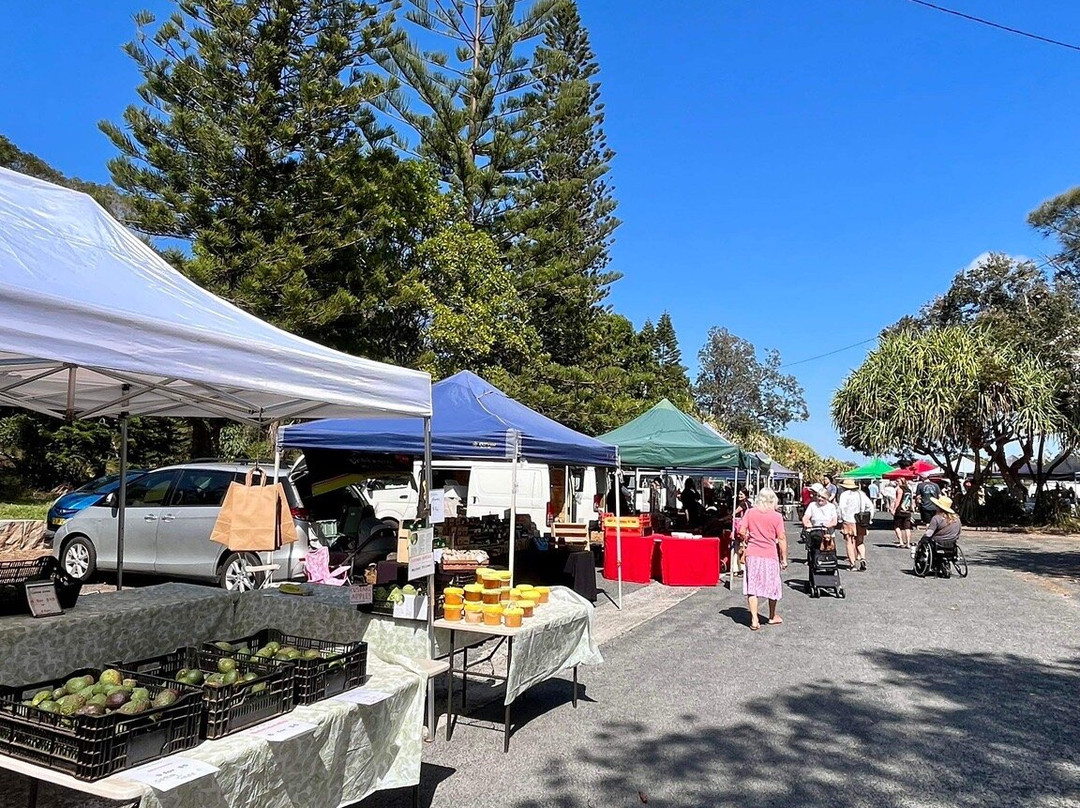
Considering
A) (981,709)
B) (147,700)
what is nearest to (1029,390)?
(981,709)

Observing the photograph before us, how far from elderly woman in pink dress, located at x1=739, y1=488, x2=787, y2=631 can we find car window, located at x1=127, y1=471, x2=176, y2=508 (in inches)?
266

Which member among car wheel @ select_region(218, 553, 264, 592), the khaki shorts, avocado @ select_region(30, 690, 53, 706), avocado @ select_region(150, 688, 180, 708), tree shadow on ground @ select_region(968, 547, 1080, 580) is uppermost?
the khaki shorts

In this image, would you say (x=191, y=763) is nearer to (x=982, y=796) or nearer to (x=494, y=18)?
(x=982, y=796)

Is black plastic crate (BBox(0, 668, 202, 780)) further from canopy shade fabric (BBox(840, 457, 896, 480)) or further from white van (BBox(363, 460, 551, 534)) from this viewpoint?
canopy shade fabric (BBox(840, 457, 896, 480))

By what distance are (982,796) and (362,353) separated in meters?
15.6

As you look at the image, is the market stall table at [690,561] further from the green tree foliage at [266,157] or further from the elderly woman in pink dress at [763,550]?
the green tree foliage at [266,157]

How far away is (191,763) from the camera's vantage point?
2.47 meters

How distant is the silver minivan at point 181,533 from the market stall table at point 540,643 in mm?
4087

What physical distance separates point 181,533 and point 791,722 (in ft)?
23.4

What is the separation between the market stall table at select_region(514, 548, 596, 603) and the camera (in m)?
9.03

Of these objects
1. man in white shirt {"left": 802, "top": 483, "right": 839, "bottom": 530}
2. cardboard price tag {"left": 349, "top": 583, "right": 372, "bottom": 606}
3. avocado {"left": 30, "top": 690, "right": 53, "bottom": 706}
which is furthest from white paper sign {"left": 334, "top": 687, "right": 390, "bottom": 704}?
man in white shirt {"left": 802, "top": 483, "right": 839, "bottom": 530}

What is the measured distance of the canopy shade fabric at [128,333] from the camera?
2594 mm

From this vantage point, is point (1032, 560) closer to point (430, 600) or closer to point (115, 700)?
point (430, 600)

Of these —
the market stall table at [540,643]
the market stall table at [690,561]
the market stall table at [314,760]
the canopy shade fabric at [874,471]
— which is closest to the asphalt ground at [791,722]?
the market stall table at [540,643]
